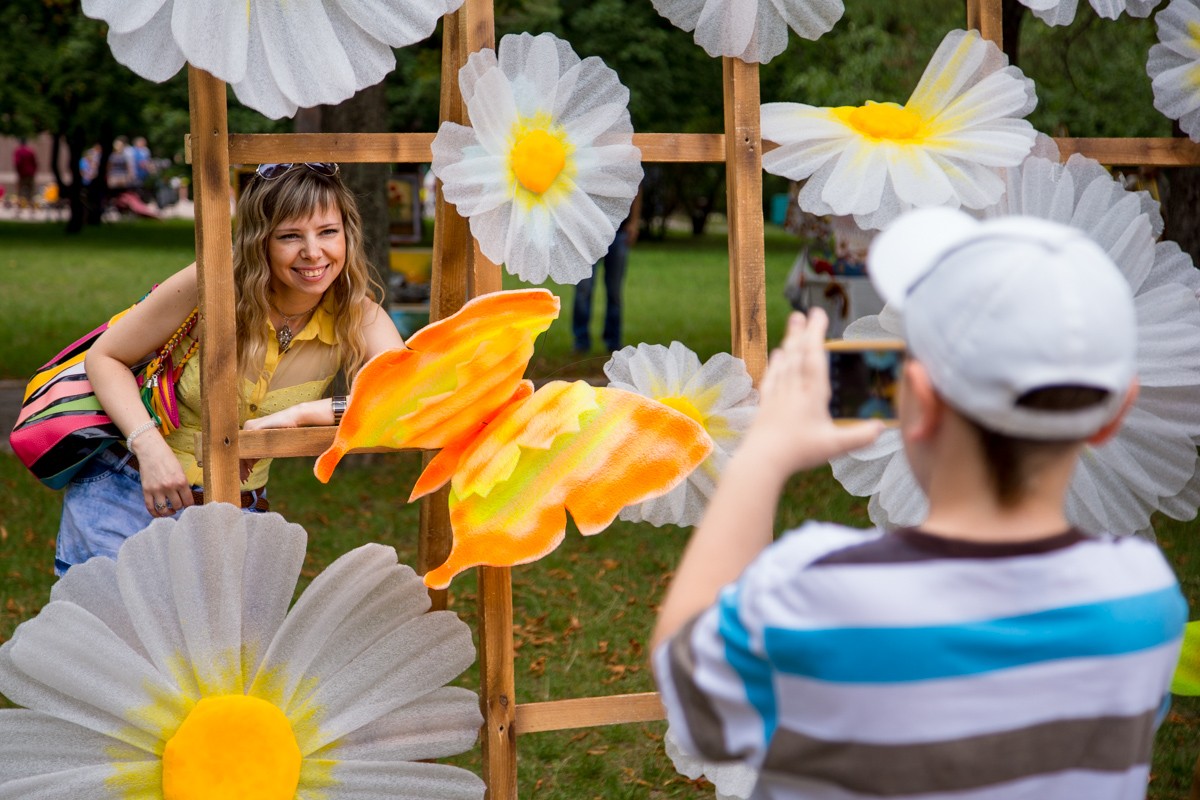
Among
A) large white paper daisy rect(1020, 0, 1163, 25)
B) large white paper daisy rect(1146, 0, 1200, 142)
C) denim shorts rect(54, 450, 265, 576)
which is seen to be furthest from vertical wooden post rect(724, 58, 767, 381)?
denim shorts rect(54, 450, 265, 576)

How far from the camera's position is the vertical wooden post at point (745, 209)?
98.4 inches

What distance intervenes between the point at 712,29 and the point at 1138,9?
85cm

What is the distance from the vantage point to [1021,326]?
43.0 inches

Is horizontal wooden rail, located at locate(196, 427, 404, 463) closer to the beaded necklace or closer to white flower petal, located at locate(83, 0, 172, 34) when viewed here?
the beaded necklace

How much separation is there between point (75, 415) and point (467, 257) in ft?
2.48

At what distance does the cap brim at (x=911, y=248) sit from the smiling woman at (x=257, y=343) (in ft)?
4.49

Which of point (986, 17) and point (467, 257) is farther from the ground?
point (986, 17)

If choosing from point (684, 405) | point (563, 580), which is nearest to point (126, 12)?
point (684, 405)

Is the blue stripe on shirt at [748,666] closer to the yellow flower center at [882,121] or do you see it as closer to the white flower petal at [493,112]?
the white flower petal at [493,112]

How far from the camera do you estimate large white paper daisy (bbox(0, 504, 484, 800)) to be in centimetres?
220

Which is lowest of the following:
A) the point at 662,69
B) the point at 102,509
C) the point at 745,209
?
the point at 102,509

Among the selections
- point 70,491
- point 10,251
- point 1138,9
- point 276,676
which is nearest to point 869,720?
point 276,676

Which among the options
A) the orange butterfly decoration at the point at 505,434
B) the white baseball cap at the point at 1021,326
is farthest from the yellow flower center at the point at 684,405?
the white baseball cap at the point at 1021,326

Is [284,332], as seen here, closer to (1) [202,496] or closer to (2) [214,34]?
(1) [202,496]
